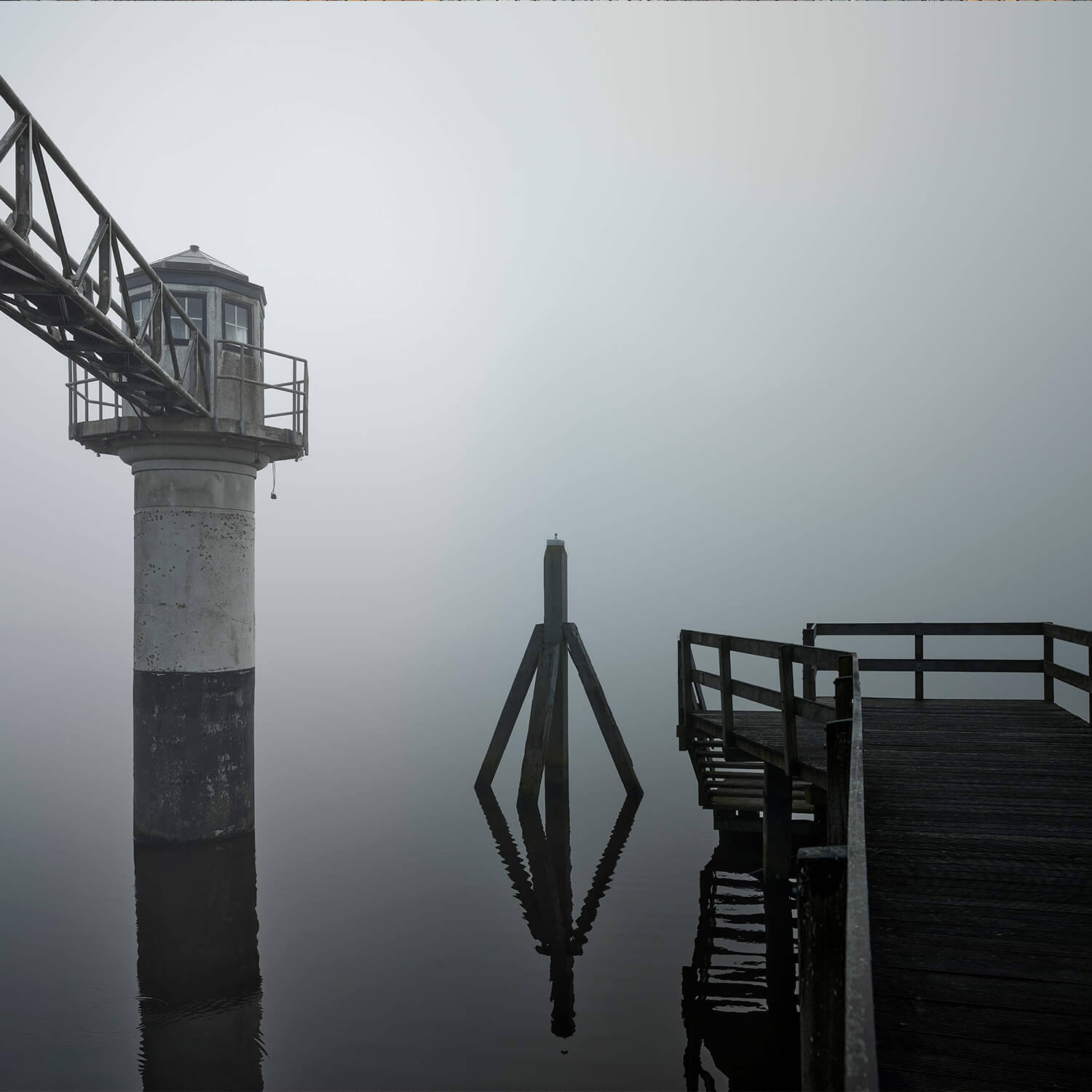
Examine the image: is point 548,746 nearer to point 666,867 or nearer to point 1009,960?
point 666,867

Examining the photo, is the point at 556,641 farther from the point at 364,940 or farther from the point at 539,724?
the point at 364,940

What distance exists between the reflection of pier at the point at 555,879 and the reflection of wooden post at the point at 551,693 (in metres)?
0.50

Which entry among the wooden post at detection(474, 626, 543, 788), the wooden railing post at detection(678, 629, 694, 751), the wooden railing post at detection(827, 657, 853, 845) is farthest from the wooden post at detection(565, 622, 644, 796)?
the wooden railing post at detection(827, 657, 853, 845)

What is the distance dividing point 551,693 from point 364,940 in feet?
19.0

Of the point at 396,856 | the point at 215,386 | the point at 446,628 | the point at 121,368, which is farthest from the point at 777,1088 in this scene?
the point at 446,628

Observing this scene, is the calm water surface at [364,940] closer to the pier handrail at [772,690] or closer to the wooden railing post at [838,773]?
the pier handrail at [772,690]

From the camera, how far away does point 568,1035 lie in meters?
10.1

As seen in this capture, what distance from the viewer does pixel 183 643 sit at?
14117 millimetres

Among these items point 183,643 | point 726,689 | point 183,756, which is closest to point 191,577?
point 183,643

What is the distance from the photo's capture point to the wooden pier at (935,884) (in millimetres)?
3566

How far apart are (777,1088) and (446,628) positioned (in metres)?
95.8

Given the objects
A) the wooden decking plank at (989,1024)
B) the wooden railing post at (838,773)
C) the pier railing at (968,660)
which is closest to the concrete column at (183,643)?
the pier railing at (968,660)

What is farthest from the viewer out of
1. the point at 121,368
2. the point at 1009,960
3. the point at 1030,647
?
the point at 1030,647

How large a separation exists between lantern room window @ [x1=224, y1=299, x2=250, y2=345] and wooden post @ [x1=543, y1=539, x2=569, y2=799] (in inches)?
256
